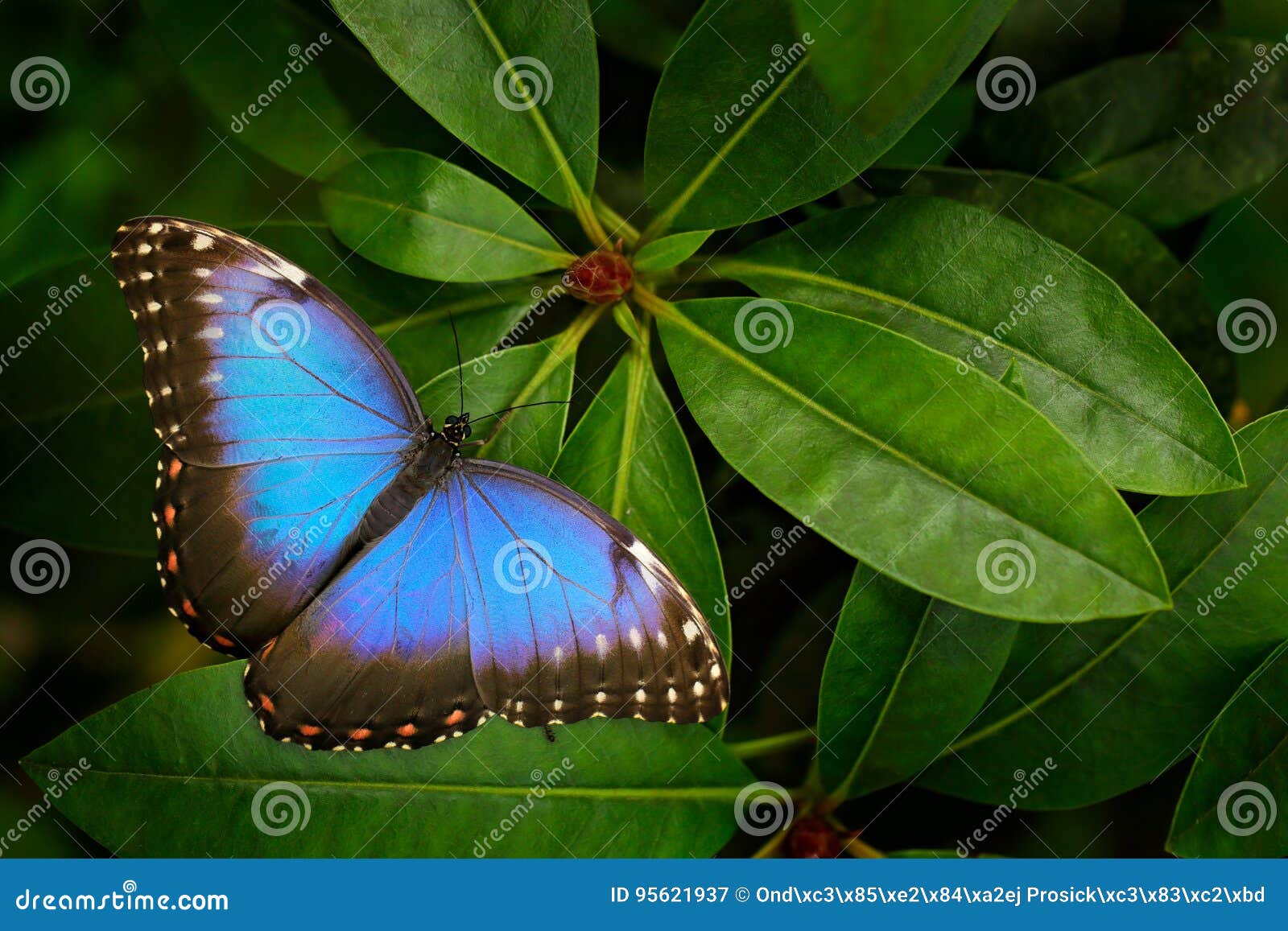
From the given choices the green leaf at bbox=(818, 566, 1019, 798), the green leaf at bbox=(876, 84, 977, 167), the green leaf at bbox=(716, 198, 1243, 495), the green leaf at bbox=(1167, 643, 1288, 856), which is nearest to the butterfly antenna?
the green leaf at bbox=(716, 198, 1243, 495)

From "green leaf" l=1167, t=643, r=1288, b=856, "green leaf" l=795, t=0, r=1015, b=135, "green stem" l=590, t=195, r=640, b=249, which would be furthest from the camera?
"green stem" l=590, t=195, r=640, b=249

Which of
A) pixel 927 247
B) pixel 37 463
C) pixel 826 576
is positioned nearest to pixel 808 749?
pixel 826 576

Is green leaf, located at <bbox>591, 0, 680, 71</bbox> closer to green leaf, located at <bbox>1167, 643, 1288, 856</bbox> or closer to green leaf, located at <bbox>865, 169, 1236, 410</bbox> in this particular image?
green leaf, located at <bbox>865, 169, 1236, 410</bbox>

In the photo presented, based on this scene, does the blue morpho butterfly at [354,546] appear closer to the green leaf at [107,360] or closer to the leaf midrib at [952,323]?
the green leaf at [107,360]

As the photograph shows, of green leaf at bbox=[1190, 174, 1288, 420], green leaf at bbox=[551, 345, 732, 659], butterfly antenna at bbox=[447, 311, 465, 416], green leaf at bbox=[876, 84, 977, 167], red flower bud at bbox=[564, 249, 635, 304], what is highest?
green leaf at bbox=[1190, 174, 1288, 420]

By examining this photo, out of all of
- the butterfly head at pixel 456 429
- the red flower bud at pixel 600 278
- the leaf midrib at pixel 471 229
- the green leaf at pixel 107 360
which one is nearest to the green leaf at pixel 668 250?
the red flower bud at pixel 600 278

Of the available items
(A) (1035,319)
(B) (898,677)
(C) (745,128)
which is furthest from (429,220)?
(B) (898,677)

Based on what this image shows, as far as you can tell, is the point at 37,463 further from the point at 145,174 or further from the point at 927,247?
the point at 927,247
